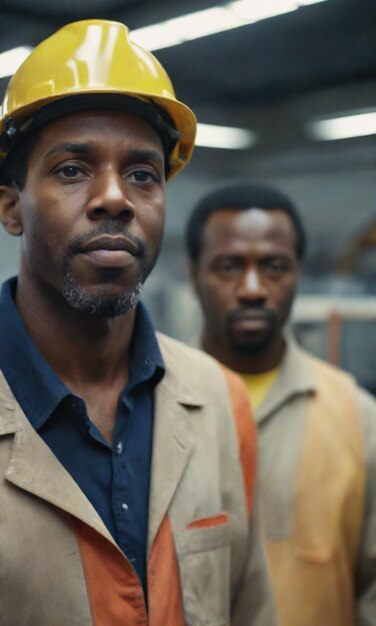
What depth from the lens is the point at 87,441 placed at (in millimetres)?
1082

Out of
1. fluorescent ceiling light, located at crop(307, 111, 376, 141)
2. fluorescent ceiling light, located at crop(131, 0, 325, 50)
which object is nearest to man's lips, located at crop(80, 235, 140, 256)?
fluorescent ceiling light, located at crop(131, 0, 325, 50)

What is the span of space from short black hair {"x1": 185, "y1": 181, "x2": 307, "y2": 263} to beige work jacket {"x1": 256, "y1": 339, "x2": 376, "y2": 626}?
0.38 m

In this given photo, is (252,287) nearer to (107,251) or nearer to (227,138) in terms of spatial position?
(107,251)

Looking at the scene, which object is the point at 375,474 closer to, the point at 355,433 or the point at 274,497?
the point at 355,433

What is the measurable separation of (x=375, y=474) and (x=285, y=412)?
241 millimetres

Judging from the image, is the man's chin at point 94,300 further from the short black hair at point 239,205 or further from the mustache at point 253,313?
the short black hair at point 239,205

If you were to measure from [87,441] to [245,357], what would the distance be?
787 millimetres

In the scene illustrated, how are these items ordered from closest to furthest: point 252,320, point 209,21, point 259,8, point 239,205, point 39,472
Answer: point 39,472 → point 252,320 → point 239,205 → point 259,8 → point 209,21

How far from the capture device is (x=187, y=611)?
110 centimetres

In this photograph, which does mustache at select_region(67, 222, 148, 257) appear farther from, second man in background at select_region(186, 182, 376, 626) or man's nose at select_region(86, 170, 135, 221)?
second man in background at select_region(186, 182, 376, 626)

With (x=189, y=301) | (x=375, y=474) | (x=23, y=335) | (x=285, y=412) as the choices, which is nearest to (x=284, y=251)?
(x=285, y=412)

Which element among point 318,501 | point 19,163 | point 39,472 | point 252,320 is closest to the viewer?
point 39,472

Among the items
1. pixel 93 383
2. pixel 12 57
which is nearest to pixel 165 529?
pixel 93 383

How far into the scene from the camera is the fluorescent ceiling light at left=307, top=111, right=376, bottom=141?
4.45 m
